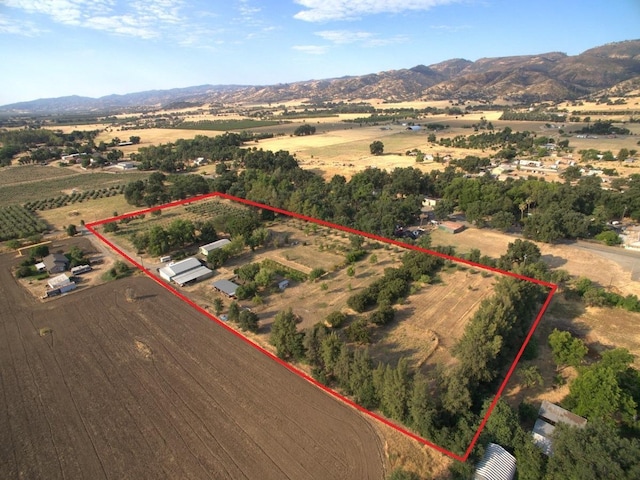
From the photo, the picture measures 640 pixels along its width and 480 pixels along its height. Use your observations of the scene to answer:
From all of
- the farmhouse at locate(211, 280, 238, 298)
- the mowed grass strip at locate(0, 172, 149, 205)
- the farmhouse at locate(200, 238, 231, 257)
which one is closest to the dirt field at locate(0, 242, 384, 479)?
the farmhouse at locate(211, 280, 238, 298)

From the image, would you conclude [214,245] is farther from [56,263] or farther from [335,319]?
[335,319]

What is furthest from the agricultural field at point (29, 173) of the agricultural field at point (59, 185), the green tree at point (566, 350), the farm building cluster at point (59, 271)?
the green tree at point (566, 350)

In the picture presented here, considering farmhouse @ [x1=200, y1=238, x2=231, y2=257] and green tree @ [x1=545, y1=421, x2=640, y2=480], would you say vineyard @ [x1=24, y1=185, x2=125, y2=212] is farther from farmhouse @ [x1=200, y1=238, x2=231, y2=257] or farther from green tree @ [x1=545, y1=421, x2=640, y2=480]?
green tree @ [x1=545, y1=421, x2=640, y2=480]

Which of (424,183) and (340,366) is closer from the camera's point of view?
(340,366)

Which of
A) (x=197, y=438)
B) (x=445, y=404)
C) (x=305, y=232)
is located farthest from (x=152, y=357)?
(x=305, y=232)

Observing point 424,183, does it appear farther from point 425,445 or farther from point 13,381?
point 13,381

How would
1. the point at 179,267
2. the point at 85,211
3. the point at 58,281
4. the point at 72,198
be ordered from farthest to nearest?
the point at 72,198
the point at 85,211
the point at 179,267
the point at 58,281

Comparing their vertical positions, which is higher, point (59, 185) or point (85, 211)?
point (59, 185)

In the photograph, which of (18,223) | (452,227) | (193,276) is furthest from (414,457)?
(18,223)
